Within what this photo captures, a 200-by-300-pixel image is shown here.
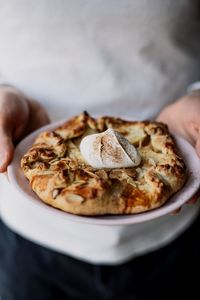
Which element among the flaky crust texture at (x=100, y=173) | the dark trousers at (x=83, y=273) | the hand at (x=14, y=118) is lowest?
the dark trousers at (x=83, y=273)

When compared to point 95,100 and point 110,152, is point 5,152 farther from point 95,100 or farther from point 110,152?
point 95,100

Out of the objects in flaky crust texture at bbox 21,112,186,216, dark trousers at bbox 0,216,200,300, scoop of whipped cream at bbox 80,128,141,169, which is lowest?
dark trousers at bbox 0,216,200,300

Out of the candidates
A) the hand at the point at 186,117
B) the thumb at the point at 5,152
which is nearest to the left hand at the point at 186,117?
the hand at the point at 186,117

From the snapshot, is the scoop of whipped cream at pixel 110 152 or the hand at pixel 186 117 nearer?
the scoop of whipped cream at pixel 110 152

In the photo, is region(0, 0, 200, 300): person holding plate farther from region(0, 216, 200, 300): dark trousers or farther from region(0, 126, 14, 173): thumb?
region(0, 126, 14, 173): thumb

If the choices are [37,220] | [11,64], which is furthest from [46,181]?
[11,64]

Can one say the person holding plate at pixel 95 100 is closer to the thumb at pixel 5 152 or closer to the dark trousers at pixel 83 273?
the dark trousers at pixel 83 273

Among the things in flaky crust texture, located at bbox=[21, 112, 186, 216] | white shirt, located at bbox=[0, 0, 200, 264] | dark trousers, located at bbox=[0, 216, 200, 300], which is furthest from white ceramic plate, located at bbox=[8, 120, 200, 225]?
dark trousers, located at bbox=[0, 216, 200, 300]

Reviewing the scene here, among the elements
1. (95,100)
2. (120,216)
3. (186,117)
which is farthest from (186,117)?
(120,216)
